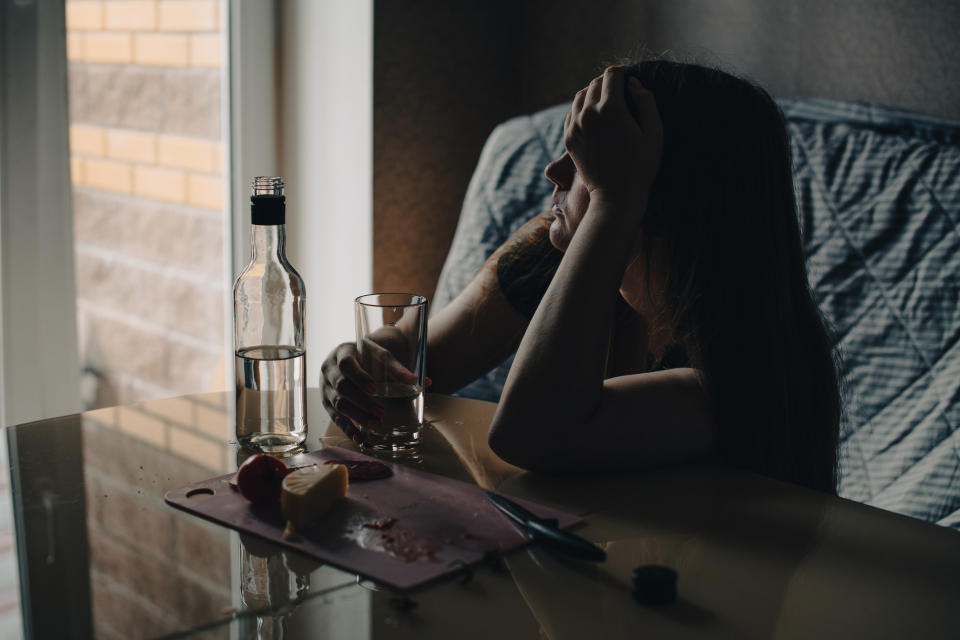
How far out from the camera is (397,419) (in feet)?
3.01

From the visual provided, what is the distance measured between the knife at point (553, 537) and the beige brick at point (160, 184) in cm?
175

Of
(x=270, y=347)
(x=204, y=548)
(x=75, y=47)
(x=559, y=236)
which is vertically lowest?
(x=204, y=548)

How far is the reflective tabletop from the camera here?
0.59 metres

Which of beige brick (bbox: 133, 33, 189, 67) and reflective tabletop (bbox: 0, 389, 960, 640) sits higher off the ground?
beige brick (bbox: 133, 33, 189, 67)

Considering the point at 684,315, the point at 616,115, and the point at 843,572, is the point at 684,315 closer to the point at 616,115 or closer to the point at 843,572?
the point at 616,115

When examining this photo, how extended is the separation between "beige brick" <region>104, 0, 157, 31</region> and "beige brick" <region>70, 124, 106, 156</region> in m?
0.24

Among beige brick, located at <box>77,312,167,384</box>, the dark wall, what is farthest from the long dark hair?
beige brick, located at <box>77,312,167,384</box>

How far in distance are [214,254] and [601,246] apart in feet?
5.15

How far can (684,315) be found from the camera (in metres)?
1.07

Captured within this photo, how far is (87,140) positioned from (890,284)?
64.8 inches

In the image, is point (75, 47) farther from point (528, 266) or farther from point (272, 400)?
point (272, 400)

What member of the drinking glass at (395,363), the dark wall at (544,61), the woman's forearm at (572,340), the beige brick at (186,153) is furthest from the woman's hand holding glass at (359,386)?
the beige brick at (186,153)

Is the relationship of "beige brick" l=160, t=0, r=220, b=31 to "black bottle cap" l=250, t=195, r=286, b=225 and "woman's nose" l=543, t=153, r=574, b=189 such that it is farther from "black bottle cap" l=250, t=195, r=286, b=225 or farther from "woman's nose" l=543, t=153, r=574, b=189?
"black bottle cap" l=250, t=195, r=286, b=225

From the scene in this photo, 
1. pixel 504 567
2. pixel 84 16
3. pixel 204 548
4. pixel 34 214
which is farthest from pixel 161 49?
pixel 504 567
